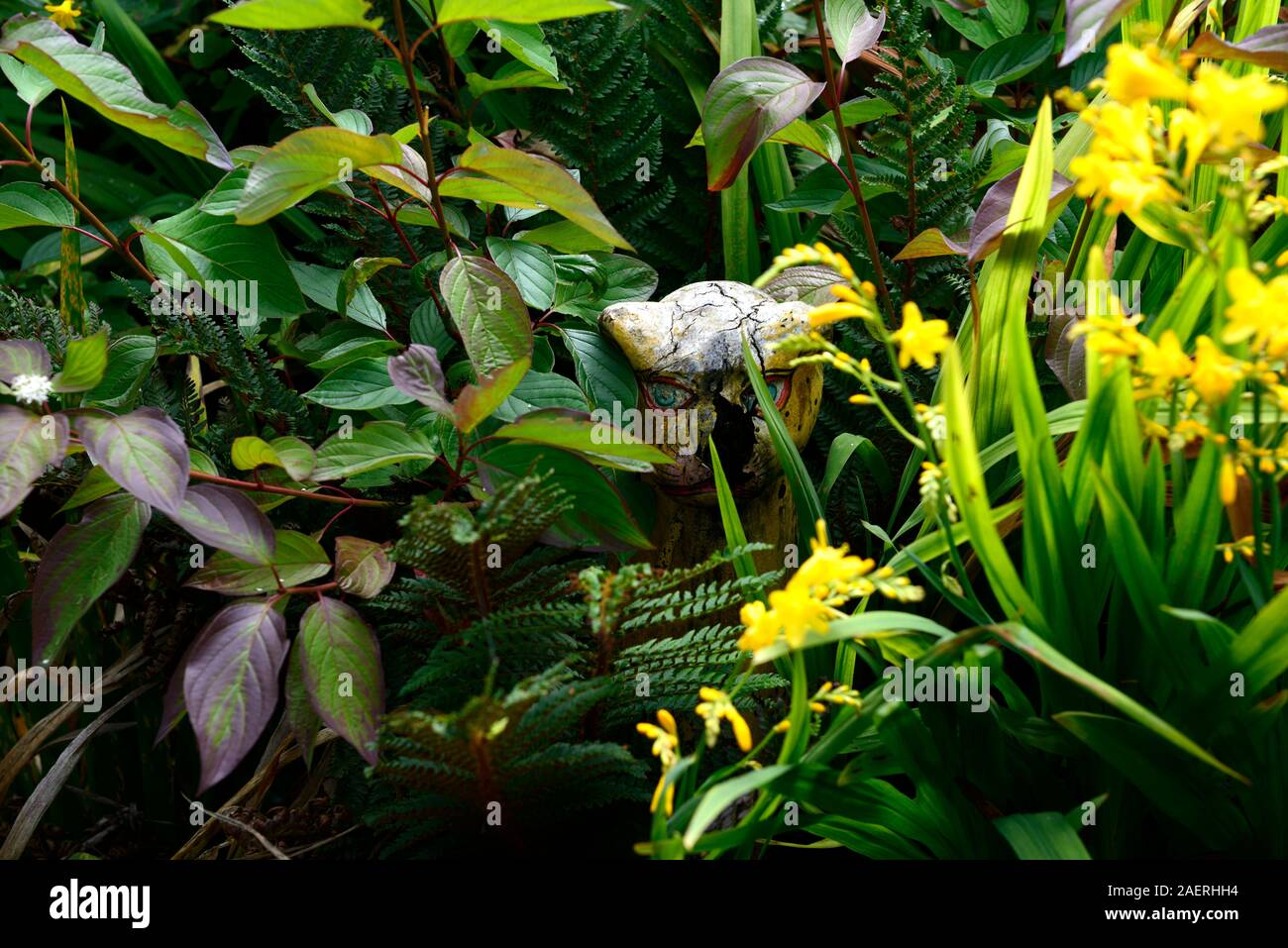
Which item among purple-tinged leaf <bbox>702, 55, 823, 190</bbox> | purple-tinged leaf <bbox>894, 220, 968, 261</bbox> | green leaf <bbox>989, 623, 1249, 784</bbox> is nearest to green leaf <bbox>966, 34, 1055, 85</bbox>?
purple-tinged leaf <bbox>894, 220, 968, 261</bbox>

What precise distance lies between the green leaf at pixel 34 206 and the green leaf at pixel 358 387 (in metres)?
0.41

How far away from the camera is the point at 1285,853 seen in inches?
35.3

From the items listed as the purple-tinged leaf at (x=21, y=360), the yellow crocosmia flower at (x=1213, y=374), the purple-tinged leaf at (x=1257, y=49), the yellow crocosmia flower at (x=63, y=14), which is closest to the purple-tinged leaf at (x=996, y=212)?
the purple-tinged leaf at (x=1257, y=49)

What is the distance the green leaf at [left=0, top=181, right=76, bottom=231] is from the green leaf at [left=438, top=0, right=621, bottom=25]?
1.94ft

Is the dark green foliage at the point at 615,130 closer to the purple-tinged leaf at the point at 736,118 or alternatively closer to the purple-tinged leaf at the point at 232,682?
the purple-tinged leaf at the point at 736,118

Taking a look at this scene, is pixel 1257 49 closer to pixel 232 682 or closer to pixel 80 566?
pixel 232 682

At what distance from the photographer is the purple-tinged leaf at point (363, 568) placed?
40.3 inches

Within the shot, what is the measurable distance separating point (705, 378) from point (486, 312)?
0.86 ft

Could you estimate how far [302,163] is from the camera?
102cm

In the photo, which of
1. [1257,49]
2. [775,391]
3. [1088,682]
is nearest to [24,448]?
[775,391]

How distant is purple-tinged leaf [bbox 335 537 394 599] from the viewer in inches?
40.3
